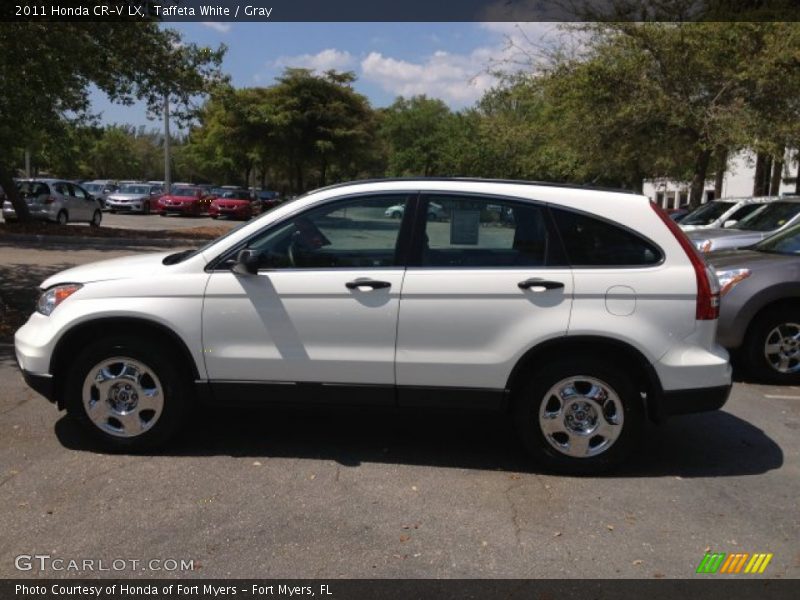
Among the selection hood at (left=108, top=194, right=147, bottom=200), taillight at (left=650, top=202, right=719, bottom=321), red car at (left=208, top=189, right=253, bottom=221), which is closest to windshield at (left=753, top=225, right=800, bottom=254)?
taillight at (left=650, top=202, right=719, bottom=321)

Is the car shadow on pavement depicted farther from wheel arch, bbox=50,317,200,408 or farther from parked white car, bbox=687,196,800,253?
parked white car, bbox=687,196,800,253

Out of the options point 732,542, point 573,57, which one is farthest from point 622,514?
point 573,57

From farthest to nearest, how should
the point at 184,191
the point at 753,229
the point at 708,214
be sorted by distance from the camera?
the point at 184,191 < the point at 708,214 < the point at 753,229

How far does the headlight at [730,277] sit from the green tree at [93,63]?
7335mm

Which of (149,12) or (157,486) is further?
(149,12)

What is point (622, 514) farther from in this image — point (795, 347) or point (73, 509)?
point (795, 347)

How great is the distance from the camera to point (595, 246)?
4.51 meters

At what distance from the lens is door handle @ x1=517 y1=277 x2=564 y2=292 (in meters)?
4.39

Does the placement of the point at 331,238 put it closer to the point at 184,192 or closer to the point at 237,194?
the point at 184,192

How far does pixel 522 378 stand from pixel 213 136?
4398 centimetres

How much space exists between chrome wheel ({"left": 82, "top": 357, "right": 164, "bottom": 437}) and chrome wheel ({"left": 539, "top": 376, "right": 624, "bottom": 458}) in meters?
2.42

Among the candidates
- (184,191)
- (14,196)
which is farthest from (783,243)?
(184,191)

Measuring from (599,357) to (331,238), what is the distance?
5.89 ft

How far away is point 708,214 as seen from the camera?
1533 cm
